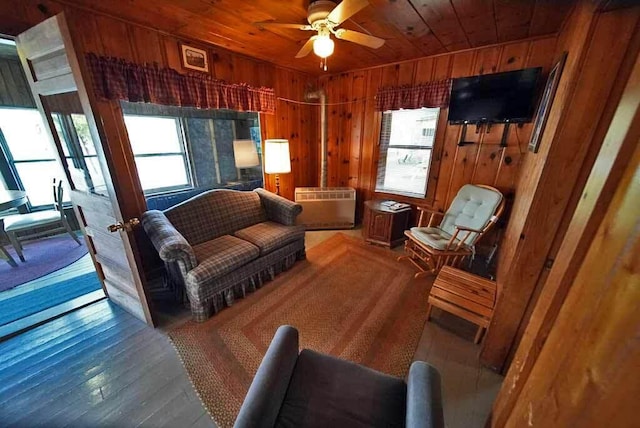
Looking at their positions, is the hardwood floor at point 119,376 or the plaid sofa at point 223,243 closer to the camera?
the hardwood floor at point 119,376

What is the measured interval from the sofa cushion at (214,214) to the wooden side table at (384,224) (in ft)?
4.62

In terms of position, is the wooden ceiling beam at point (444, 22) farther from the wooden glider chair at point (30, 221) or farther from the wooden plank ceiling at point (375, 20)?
the wooden glider chair at point (30, 221)

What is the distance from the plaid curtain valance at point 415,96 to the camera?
9.03 ft

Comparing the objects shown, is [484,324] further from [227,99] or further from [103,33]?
[103,33]

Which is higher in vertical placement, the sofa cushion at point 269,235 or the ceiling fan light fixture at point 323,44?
the ceiling fan light fixture at point 323,44

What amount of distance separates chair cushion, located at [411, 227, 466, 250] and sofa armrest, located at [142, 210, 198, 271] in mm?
2207

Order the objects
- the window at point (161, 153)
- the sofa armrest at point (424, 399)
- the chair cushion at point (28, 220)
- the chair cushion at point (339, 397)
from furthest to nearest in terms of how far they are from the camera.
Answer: the window at point (161, 153), the chair cushion at point (28, 220), the chair cushion at point (339, 397), the sofa armrest at point (424, 399)

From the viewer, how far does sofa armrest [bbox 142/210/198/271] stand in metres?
1.71

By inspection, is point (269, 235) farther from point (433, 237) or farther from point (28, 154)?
point (28, 154)

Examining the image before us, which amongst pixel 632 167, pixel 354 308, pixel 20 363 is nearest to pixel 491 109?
pixel 354 308

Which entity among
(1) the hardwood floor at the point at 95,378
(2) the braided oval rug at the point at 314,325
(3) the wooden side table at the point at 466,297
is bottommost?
(1) the hardwood floor at the point at 95,378

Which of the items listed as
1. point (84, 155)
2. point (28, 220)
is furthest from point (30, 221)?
point (84, 155)

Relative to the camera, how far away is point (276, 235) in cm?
245

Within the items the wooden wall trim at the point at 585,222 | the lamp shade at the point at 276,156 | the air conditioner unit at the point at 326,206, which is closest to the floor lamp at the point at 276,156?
the lamp shade at the point at 276,156
